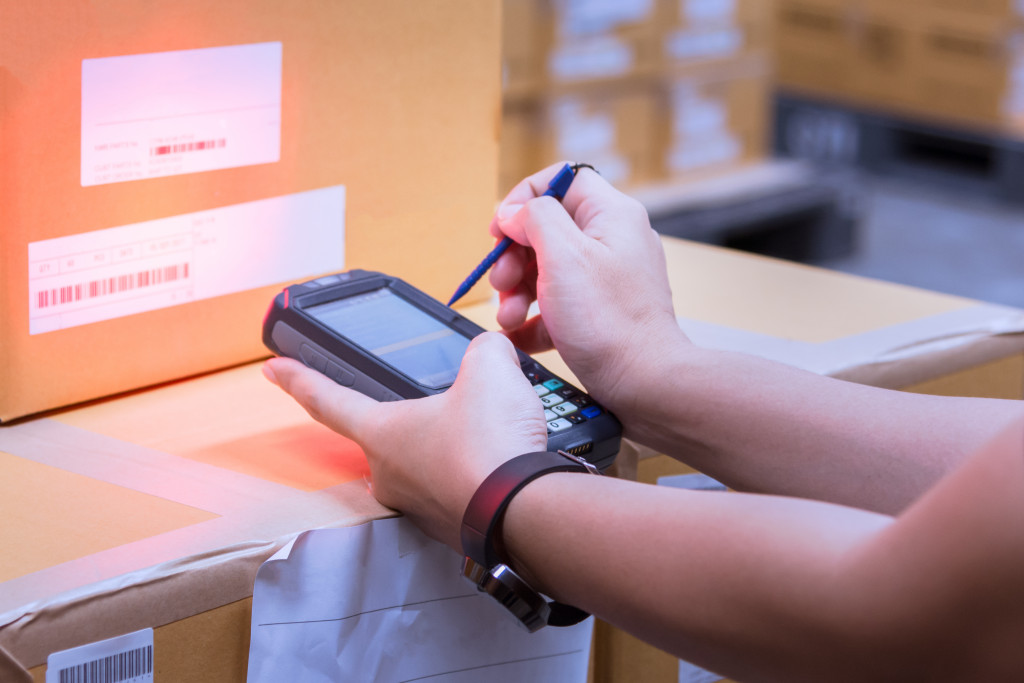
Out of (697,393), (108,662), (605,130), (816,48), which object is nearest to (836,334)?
(697,393)

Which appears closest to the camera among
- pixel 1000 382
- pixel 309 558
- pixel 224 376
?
pixel 309 558

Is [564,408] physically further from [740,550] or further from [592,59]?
[592,59]

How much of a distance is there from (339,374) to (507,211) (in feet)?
0.58

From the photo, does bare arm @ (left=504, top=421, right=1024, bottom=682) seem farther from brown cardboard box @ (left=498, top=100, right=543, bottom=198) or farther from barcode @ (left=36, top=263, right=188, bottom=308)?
brown cardboard box @ (left=498, top=100, right=543, bottom=198)

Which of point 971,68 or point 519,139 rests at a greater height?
point 971,68

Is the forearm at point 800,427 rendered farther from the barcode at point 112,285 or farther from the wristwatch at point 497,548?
the barcode at point 112,285

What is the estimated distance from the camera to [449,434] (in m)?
0.57

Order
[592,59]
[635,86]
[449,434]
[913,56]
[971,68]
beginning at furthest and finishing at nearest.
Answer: [913,56] < [971,68] < [635,86] < [592,59] < [449,434]

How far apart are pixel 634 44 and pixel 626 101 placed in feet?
0.41

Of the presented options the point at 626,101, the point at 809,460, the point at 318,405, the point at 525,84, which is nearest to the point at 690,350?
the point at 809,460

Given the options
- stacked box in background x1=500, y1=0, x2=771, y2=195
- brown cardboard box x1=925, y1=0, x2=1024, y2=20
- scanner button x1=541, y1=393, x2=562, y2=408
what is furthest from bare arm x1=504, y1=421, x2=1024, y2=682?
brown cardboard box x1=925, y1=0, x2=1024, y2=20

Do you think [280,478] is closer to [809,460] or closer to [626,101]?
[809,460]

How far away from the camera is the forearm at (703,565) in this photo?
18.1 inches

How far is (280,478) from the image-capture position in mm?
631
